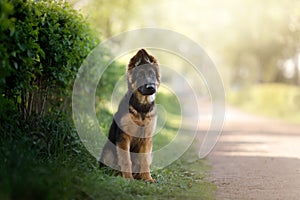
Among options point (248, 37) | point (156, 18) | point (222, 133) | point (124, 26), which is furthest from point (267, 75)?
point (222, 133)

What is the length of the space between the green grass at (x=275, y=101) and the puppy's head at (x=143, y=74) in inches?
812

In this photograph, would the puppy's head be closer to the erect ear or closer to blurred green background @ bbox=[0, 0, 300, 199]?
the erect ear

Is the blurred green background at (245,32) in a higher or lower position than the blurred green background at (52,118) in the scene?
higher

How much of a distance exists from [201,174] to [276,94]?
2489 cm

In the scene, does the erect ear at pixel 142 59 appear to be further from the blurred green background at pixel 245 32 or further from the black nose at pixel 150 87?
the blurred green background at pixel 245 32

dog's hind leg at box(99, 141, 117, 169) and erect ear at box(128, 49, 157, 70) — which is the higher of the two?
erect ear at box(128, 49, 157, 70)

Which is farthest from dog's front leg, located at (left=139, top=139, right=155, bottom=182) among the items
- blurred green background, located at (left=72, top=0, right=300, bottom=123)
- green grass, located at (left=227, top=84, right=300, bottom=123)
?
green grass, located at (left=227, top=84, right=300, bottom=123)

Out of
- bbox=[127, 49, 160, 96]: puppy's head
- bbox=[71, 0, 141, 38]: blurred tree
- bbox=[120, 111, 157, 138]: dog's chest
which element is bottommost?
bbox=[120, 111, 157, 138]: dog's chest

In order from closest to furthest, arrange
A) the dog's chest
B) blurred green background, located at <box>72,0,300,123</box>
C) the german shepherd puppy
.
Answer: the german shepherd puppy, the dog's chest, blurred green background, located at <box>72,0,300,123</box>

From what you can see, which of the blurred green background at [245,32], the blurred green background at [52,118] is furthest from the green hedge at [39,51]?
the blurred green background at [245,32]

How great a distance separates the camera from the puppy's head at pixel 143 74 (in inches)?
334

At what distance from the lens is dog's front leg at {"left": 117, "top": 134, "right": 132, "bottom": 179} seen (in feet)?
28.9

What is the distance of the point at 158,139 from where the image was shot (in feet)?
52.5

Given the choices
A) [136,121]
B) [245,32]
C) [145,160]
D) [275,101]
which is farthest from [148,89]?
[245,32]
